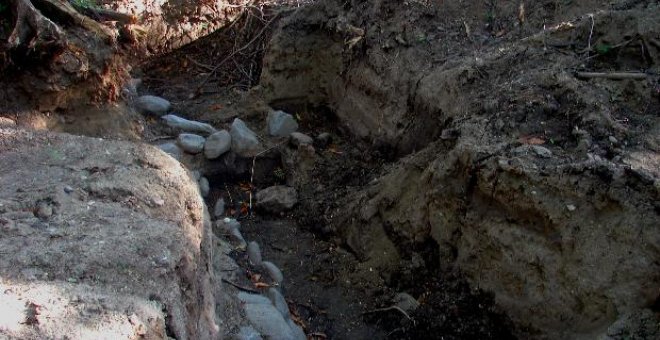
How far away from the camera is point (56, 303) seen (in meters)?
2.18

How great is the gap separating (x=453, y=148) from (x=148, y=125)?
9.82ft

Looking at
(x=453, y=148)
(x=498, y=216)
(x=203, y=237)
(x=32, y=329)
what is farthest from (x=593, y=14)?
(x=32, y=329)

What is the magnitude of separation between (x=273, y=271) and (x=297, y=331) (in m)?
0.69

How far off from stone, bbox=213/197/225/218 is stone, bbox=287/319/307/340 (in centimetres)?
144

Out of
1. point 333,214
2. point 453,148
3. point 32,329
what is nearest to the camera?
point 32,329

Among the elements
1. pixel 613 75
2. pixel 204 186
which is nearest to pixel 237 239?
pixel 204 186

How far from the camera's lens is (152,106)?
6.02 m

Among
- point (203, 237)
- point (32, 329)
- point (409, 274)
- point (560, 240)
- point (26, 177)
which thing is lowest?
point (409, 274)

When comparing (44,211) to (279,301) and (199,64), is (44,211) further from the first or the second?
(199,64)

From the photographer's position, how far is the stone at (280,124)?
19.6 feet

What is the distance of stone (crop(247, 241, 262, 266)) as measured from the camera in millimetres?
4719

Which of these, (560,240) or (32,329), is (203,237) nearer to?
(32,329)

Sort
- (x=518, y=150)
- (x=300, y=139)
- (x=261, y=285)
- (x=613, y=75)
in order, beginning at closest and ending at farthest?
(x=518, y=150)
(x=613, y=75)
(x=261, y=285)
(x=300, y=139)

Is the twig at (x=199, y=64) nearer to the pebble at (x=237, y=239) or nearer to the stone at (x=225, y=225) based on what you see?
the stone at (x=225, y=225)
